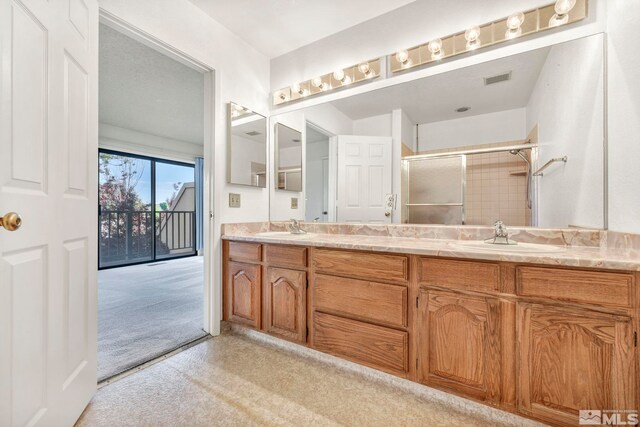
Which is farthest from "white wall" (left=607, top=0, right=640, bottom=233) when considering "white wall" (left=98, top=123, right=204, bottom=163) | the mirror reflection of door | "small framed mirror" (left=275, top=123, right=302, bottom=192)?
"white wall" (left=98, top=123, right=204, bottom=163)

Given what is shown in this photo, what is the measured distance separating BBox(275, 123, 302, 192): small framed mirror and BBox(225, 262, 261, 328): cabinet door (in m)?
0.88

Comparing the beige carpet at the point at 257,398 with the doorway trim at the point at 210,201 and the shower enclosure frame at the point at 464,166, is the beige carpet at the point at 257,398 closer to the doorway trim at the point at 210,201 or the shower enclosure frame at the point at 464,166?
the doorway trim at the point at 210,201

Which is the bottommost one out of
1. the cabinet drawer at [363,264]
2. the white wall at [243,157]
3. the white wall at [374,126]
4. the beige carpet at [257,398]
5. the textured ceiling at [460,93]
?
the beige carpet at [257,398]

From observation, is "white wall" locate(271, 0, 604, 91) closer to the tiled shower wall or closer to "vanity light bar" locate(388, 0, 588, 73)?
"vanity light bar" locate(388, 0, 588, 73)

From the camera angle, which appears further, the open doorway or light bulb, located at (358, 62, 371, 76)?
the open doorway

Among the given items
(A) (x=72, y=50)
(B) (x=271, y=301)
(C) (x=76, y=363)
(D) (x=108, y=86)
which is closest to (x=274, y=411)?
(B) (x=271, y=301)

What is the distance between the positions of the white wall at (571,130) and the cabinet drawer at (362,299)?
97 cm

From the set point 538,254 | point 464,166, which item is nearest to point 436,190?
point 464,166

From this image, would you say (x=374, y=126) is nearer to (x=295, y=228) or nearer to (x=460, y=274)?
(x=295, y=228)

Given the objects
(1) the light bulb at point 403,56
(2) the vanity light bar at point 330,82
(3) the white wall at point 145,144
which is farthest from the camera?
(3) the white wall at point 145,144

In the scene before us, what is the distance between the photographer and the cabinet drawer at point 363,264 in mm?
1515

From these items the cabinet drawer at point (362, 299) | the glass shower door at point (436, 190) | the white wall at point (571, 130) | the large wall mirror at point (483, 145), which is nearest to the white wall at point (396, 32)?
the white wall at point (571, 130)

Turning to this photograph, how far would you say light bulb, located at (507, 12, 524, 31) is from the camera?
1682 mm

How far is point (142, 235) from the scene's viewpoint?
5.53 metres
